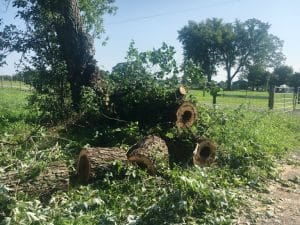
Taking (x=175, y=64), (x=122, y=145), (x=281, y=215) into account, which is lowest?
(x=281, y=215)

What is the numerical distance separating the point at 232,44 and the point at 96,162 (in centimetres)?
7998

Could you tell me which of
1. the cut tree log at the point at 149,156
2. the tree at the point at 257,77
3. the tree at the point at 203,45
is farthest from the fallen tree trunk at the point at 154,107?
the tree at the point at 257,77

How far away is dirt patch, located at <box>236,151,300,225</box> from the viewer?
6059 mm

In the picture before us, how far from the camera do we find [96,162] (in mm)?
7316

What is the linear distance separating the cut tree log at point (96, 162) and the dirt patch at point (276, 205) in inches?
89.3

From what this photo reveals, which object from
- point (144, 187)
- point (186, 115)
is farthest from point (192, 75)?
point (144, 187)

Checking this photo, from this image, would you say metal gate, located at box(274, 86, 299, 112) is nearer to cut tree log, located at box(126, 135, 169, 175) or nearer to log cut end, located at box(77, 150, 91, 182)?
cut tree log, located at box(126, 135, 169, 175)

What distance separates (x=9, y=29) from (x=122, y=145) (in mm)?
6858

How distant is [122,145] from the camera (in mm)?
8969

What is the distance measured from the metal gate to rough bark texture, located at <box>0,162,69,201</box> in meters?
19.9

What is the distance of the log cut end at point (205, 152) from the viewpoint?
8633 millimetres

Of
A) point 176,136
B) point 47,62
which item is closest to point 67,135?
point 176,136

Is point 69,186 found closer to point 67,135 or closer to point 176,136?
point 176,136

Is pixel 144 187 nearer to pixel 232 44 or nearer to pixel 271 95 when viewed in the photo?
pixel 271 95
